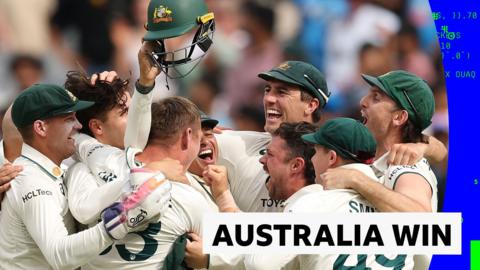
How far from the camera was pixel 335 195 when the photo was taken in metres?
4.55

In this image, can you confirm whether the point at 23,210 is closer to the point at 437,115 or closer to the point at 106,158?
the point at 106,158

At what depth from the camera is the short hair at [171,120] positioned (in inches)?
178

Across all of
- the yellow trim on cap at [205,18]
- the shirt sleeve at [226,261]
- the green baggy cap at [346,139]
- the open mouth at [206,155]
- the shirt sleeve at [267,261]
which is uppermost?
the yellow trim on cap at [205,18]

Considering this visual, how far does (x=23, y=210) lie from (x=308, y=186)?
1358 millimetres

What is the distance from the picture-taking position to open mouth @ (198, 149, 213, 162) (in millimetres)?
5126

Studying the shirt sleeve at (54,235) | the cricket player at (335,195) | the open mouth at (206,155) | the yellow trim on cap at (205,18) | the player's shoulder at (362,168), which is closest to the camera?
the shirt sleeve at (54,235)

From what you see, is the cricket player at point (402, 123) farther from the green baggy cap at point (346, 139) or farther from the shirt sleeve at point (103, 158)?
the shirt sleeve at point (103, 158)

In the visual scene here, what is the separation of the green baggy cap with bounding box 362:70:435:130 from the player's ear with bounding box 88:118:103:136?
152 centimetres

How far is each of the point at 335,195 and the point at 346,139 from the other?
27cm

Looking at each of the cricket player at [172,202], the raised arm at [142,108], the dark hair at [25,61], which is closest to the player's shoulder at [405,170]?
the cricket player at [172,202]

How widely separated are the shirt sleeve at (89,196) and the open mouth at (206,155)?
72cm

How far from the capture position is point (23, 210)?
14.5 feet

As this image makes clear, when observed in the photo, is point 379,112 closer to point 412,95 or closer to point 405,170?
point 412,95
